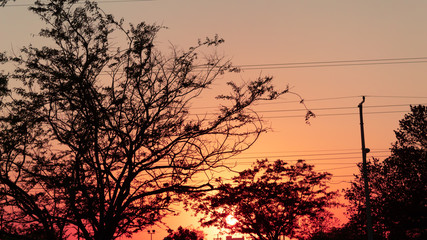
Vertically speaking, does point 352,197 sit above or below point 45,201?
above

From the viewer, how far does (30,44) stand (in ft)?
72.1

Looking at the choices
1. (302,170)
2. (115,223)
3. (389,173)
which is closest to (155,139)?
(115,223)

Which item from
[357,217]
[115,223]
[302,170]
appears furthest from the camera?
[302,170]

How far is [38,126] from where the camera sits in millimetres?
22125

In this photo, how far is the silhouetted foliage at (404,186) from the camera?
5378cm

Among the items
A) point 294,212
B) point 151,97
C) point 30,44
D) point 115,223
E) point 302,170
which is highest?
point 302,170

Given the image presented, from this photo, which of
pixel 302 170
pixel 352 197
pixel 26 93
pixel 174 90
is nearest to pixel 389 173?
pixel 352 197

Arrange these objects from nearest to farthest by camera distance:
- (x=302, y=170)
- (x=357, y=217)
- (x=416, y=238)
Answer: (x=416, y=238) < (x=357, y=217) < (x=302, y=170)

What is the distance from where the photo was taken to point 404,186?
5488 centimetres

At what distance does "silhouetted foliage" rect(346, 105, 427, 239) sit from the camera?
53.8 metres

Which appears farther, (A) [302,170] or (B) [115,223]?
(A) [302,170]

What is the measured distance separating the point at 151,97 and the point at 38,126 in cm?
450

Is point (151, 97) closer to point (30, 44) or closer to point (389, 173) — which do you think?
point (30, 44)

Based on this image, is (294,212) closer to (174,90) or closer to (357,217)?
(357,217)
